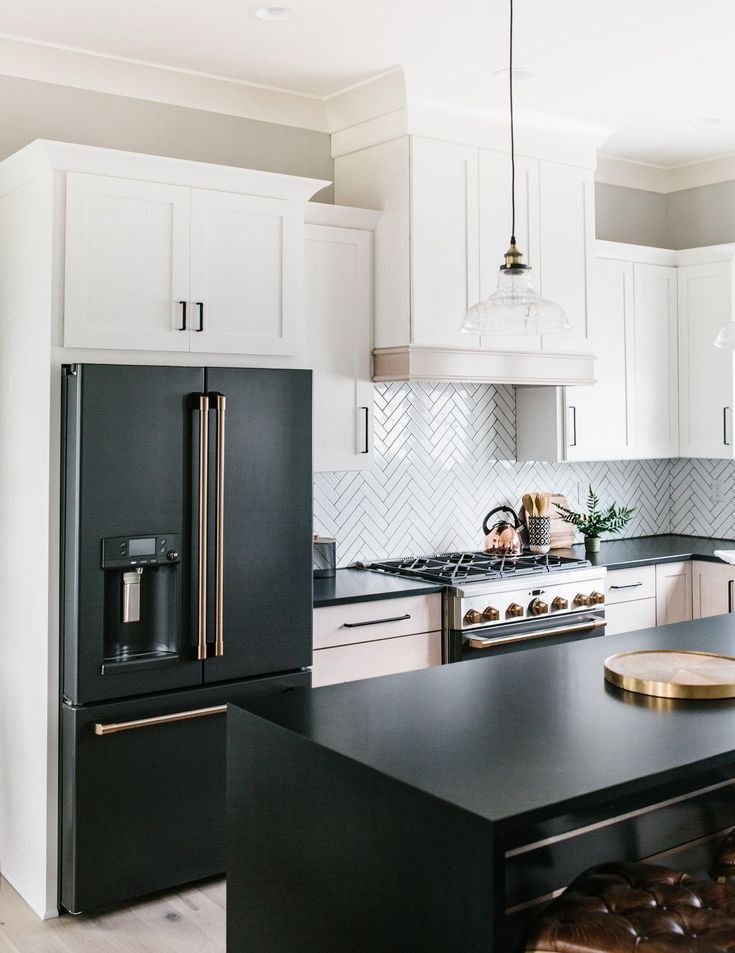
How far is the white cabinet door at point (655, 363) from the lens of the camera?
5172 millimetres

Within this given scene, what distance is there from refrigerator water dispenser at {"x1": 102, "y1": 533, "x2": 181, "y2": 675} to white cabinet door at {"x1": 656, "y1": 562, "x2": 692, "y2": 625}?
8.31ft

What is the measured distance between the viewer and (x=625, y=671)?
247 centimetres

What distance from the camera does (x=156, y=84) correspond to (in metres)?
3.91

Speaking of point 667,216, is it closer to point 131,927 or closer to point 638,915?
point 131,927

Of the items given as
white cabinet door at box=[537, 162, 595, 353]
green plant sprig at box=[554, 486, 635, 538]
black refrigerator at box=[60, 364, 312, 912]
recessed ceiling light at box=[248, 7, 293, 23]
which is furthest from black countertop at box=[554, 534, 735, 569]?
recessed ceiling light at box=[248, 7, 293, 23]

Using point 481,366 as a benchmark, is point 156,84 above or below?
above

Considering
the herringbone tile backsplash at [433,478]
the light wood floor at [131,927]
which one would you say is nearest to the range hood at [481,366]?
the herringbone tile backsplash at [433,478]

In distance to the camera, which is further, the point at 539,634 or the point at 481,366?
the point at 481,366

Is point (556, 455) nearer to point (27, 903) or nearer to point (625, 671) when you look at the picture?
point (625, 671)

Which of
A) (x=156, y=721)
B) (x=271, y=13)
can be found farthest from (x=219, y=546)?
(x=271, y=13)

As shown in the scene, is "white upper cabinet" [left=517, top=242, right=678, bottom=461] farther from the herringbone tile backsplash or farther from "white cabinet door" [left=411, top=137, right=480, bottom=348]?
"white cabinet door" [left=411, top=137, right=480, bottom=348]

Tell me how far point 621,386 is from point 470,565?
137cm

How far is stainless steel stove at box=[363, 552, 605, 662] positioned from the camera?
4.01 m

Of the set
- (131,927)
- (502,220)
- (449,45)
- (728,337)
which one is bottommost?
(131,927)
